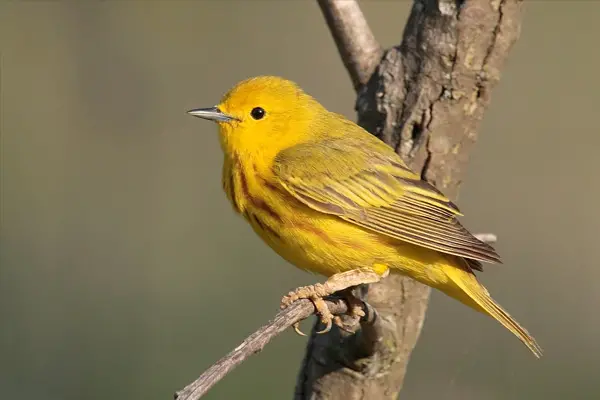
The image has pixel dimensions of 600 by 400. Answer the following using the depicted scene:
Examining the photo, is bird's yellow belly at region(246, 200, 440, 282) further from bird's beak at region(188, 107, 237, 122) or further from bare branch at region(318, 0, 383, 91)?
bare branch at region(318, 0, 383, 91)

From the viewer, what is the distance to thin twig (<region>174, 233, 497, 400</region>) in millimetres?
2410

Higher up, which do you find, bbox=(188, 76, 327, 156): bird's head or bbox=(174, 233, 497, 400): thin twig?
bbox=(188, 76, 327, 156): bird's head

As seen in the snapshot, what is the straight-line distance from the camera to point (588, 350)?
626cm

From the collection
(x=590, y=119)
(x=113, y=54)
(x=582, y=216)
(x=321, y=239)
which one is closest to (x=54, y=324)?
(x=113, y=54)

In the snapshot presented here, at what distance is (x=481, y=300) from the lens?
385 cm

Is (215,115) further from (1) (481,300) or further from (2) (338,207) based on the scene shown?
(1) (481,300)

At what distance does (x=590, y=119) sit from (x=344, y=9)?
159 inches

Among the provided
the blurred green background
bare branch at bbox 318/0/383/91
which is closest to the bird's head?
bare branch at bbox 318/0/383/91

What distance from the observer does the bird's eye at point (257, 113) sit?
4141 mm

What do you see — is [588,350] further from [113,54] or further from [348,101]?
[113,54]

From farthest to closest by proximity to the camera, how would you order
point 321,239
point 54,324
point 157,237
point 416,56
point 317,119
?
point 157,237, point 54,324, point 317,119, point 416,56, point 321,239

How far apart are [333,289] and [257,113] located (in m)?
0.90

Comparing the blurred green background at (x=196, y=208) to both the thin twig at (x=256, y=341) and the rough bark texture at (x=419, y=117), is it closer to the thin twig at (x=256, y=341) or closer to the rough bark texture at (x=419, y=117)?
the rough bark texture at (x=419, y=117)

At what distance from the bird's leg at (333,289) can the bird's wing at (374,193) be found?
163mm
